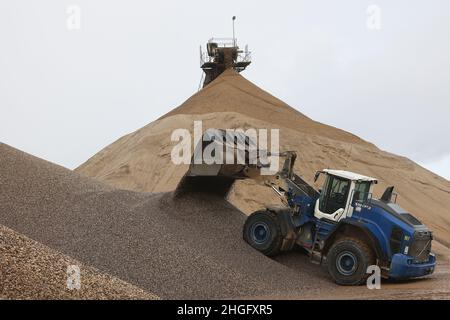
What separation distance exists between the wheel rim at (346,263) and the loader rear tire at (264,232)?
1412 mm

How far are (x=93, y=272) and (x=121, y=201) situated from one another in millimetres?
4781

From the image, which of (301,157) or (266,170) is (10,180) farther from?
(301,157)

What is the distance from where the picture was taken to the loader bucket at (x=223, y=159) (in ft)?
44.4

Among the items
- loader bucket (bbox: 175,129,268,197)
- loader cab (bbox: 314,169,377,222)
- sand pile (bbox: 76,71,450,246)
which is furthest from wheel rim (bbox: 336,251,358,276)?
sand pile (bbox: 76,71,450,246)

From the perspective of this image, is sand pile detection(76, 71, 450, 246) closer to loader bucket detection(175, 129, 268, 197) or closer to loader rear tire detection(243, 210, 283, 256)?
loader bucket detection(175, 129, 268, 197)

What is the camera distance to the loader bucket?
13539 mm

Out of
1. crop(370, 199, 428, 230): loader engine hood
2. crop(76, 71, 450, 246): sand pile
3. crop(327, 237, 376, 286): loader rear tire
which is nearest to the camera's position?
crop(327, 237, 376, 286): loader rear tire

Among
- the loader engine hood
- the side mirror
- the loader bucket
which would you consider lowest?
the loader engine hood

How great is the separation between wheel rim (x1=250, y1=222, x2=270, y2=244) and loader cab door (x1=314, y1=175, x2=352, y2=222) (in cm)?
117

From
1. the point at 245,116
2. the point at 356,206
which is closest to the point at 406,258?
the point at 356,206

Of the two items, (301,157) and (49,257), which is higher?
(49,257)

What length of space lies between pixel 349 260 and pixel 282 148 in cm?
1586

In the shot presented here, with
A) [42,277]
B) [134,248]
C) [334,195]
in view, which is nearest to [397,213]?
[334,195]
